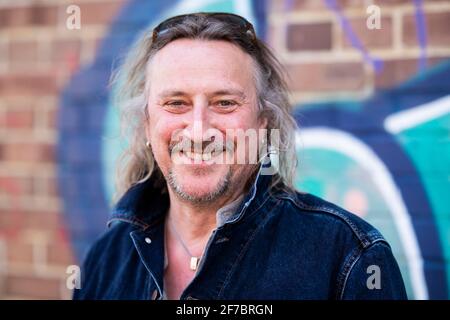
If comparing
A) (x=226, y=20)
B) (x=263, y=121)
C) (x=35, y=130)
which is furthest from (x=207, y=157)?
(x=35, y=130)

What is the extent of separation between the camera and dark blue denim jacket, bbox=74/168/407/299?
4.81ft

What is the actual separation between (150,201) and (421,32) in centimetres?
109

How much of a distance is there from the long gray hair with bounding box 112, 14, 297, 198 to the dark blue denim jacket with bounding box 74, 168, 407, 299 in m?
0.12

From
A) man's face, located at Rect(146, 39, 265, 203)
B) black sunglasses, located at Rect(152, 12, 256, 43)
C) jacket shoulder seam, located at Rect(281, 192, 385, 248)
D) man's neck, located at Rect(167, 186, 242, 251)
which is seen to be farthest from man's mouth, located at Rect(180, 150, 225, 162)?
A: black sunglasses, located at Rect(152, 12, 256, 43)

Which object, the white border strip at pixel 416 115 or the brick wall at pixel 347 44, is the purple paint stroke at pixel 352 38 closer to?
the brick wall at pixel 347 44

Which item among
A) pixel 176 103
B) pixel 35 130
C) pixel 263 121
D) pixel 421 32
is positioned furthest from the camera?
pixel 35 130

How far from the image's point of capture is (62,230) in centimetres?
249

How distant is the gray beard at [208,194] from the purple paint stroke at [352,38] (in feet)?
2.69

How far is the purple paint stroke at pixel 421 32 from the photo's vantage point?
2.02 metres

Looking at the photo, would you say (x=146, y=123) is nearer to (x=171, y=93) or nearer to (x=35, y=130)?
(x=171, y=93)

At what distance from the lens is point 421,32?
6.64ft

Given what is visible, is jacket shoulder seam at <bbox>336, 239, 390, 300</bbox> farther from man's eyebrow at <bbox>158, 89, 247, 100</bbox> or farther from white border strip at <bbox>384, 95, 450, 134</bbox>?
white border strip at <bbox>384, 95, 450, 134</bbox>

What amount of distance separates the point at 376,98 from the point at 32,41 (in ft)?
4.79
